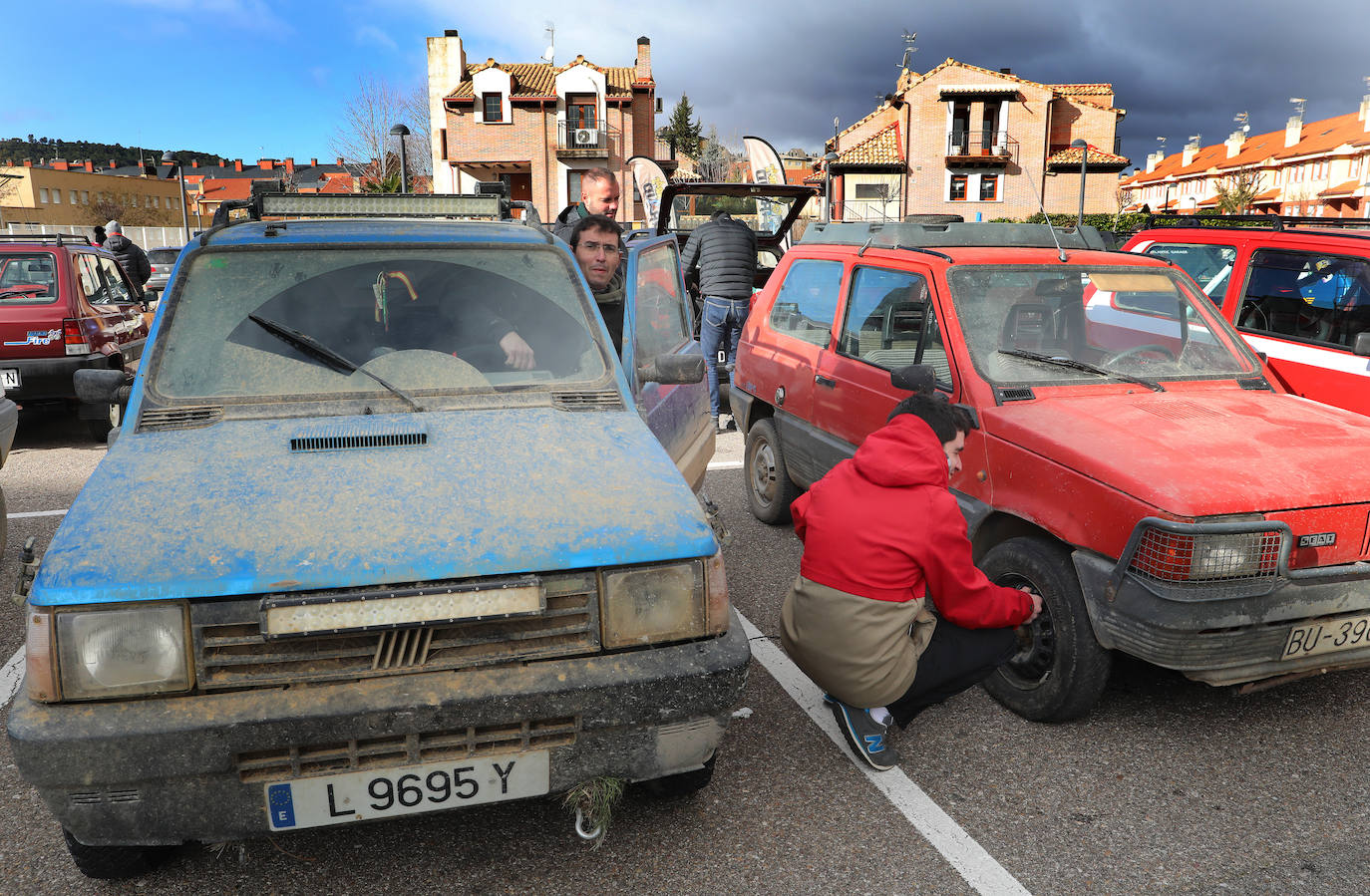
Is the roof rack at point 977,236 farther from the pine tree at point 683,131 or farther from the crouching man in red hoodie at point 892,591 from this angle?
the pine tree at point 683,131

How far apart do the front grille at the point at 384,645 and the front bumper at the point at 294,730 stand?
3 cm

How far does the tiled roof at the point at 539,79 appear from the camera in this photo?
46.7m

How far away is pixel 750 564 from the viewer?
17.8 ft

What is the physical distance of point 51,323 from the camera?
843 cm

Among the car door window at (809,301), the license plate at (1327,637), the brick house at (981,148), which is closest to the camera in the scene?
the license plate at (1327,637)

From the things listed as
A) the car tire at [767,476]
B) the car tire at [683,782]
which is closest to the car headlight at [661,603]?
the car tire at [683,782]

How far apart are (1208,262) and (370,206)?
595 cm

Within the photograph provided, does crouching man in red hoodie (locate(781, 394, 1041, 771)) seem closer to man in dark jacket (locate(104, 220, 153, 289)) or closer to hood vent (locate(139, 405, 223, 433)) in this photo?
hood vent (locate(139, 405, 223, 433))

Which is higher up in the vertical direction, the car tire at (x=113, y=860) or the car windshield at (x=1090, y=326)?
the car windshield at (x=1090, y=326)

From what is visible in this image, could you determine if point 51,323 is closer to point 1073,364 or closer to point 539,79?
point 1073,364

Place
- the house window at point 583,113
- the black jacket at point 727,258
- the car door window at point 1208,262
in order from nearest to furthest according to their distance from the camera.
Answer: the car door window at point 1208,262
the black jacket at point 727,258
the house window at point 583,113

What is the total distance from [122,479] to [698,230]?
7112 mm

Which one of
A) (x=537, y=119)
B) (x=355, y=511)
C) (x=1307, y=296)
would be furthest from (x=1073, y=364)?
(x=537, y=119)

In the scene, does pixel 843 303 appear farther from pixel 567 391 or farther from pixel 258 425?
A: pixel 258 425
